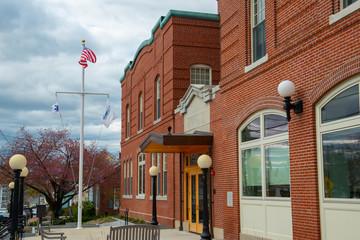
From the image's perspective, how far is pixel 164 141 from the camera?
15461 millimetres

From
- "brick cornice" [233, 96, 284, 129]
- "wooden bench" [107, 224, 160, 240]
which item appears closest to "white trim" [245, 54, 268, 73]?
"brick cornice" [233, 96, 284, 129]

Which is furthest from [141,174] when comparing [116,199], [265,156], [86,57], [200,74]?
[116,199]

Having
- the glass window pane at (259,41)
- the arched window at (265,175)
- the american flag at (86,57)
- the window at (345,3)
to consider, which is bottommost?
the arched window at (265,175)

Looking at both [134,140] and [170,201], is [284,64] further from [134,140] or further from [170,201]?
[134,140]

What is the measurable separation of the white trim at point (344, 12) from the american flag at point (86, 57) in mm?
16250

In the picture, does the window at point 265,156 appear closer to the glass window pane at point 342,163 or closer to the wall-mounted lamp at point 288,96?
the wall-mounted lamp at point 288,96

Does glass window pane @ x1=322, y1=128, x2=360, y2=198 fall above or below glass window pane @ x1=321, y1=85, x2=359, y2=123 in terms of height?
below

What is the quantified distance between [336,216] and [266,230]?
9.84 feet

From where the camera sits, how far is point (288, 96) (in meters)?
10.1

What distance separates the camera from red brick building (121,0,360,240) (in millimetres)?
8852

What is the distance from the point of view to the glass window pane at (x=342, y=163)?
8.51m

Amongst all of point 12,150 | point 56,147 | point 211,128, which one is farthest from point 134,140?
point 211,128

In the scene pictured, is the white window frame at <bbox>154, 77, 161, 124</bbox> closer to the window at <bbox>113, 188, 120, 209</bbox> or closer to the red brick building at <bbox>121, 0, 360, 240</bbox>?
the red brick building at <bbox>121, 0, 360, 240</bbox>

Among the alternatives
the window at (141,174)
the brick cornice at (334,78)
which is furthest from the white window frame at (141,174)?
the brick cornice at (334,78)
